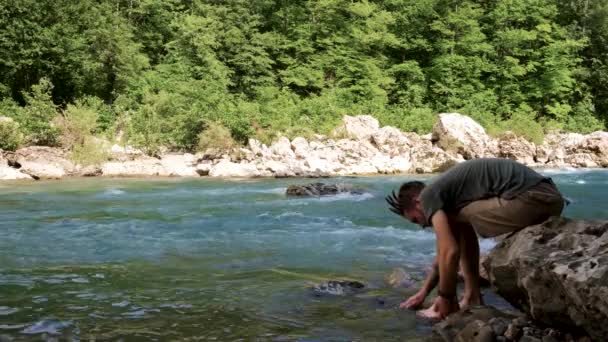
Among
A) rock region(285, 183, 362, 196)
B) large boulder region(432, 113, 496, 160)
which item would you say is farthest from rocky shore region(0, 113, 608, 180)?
rock region(285, 183, 362, 196)

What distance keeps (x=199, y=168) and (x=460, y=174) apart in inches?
784

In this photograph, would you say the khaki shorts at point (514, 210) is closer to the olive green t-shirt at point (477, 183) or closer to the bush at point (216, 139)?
the olive green t-shirt at point (477, 183)

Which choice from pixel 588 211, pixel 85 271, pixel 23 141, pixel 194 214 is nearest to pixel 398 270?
pixel 85 271

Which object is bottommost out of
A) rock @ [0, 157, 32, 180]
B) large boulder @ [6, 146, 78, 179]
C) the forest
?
rock @ [0, 157, 32, 180]

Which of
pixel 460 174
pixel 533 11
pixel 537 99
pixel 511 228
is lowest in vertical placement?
pixel 511 228

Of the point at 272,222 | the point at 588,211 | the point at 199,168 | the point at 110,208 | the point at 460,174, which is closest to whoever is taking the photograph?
the point at 460,174

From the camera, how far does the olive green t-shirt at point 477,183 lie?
4.07m

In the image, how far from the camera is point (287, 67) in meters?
37.9

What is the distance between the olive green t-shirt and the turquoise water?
1.00 metres

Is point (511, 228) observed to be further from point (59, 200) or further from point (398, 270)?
point (59, 200)

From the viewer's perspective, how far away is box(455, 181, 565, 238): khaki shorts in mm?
4082

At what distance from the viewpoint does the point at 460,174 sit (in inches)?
165

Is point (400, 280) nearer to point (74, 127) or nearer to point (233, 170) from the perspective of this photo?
point (233, 170)

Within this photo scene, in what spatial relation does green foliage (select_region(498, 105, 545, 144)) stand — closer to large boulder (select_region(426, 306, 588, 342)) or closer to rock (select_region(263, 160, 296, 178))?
rock (select_region(263, 160, 296, 178))
